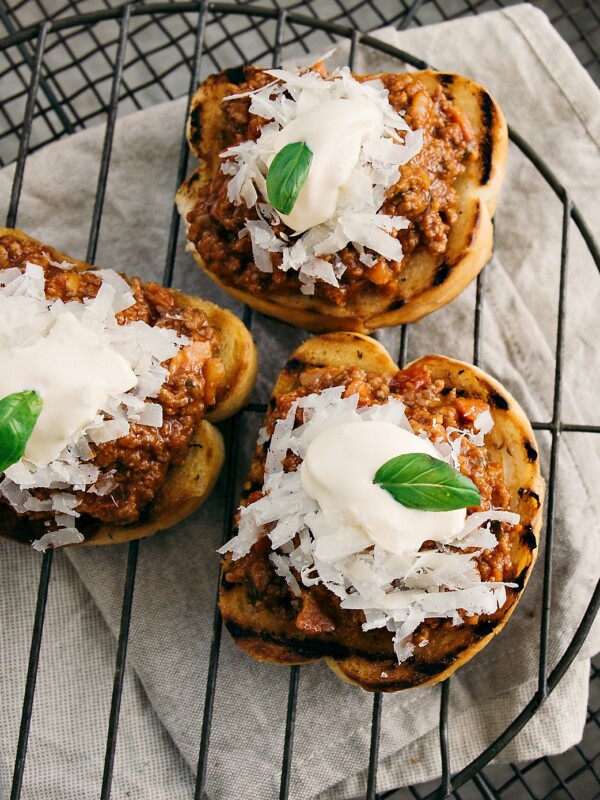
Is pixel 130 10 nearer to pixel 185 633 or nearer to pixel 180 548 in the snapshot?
pixel 180 548

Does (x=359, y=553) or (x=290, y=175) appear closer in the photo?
(x=359, y=553)

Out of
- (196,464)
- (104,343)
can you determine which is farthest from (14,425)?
(196,464)

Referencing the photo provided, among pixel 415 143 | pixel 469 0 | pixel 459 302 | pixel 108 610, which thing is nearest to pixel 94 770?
pixel 108 610

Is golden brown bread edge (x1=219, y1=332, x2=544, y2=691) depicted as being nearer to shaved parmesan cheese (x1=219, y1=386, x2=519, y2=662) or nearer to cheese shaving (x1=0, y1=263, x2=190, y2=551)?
shaved parmesan cheese (x1=219, y1=386, x2=519, y2=662)

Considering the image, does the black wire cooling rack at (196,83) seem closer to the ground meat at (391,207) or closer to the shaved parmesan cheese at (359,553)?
the ground meat at (391,207)

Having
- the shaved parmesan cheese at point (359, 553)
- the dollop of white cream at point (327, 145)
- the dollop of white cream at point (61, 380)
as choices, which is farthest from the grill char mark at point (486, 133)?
the dollop of white cream at point (61, 380)

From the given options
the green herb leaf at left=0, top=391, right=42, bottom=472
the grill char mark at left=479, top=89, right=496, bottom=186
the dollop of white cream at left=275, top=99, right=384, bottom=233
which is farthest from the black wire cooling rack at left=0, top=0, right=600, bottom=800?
the green herb leaf at left=0, top=391, right=42, bottom=472

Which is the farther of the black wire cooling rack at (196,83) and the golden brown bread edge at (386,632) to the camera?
the black wire cooling rack at (196,83)

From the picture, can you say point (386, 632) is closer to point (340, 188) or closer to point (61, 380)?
point (61, 380)
